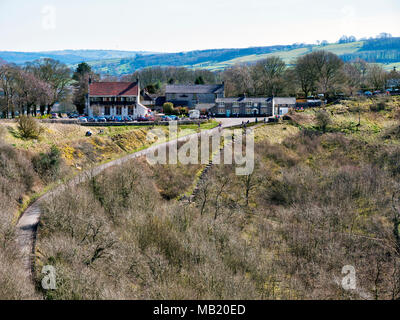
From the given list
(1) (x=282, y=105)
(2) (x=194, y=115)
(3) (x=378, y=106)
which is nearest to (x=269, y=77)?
(1) (x=282, y=105)

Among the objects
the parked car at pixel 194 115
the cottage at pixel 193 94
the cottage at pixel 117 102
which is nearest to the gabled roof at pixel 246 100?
the parked car at pixel 194 115

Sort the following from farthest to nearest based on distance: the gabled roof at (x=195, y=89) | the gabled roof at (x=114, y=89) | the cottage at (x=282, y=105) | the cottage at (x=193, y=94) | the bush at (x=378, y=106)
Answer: the gabled roof at (x=195, y=89) → the cottage at (x=193, y=94) → the cottage at (x=282, y=105) → the bush at (x=378, y=106) → the gabled roof at (x=114, y=89)

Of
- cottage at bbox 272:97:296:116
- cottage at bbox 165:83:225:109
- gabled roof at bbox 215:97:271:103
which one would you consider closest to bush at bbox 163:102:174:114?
gabled roof at bbox 215:97:271:103

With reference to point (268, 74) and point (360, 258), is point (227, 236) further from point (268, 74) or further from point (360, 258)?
point (268, 74)

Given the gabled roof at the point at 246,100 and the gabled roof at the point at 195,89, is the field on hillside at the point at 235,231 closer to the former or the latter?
the gabled roof at the point at 246,100

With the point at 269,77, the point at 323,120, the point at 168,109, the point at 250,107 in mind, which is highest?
the point at 269,77

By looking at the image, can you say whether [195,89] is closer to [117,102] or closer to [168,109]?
[168,109]

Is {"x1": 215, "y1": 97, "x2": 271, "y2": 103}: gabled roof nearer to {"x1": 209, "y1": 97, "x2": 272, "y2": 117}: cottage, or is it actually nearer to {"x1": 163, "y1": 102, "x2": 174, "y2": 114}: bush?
{"x1": 209, "y1": 97, "x2": 272, "y2": 117}: cottage
